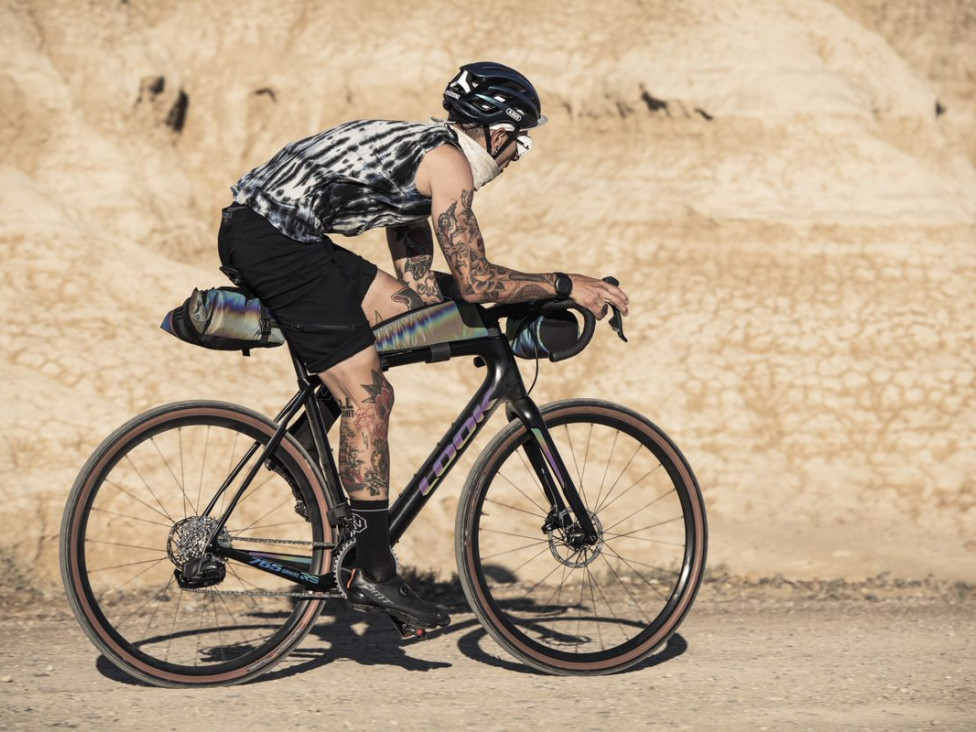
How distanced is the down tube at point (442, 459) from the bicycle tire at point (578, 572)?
0.36ft

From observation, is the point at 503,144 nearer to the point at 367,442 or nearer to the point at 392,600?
the point at 367,442

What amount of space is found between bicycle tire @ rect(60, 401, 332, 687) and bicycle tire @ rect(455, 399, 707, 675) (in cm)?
62

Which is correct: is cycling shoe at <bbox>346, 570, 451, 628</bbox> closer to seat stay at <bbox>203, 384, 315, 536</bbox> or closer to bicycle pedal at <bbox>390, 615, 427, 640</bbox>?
bicycle pedal at <bbox>390, 615, 427, 640</bbox>

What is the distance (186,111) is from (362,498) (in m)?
10.5

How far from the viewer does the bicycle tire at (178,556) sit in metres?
3.87

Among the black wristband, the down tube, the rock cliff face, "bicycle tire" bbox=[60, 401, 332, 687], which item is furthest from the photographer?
the rock cliff face

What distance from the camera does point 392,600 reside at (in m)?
3.96

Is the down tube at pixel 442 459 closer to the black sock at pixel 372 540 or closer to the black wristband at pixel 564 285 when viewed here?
the black sock at pixel 372 540

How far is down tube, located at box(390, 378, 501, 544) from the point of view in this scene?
4145mm

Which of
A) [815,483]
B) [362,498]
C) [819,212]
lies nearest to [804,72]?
[819,212]

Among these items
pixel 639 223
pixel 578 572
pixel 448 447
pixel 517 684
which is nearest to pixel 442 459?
pixel 448 447

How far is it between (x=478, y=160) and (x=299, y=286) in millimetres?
804

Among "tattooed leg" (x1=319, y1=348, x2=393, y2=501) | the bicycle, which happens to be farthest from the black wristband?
"tattooed leg" (x1=319, y1=348, x2=393, y2=501)

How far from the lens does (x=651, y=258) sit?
1031 cm
